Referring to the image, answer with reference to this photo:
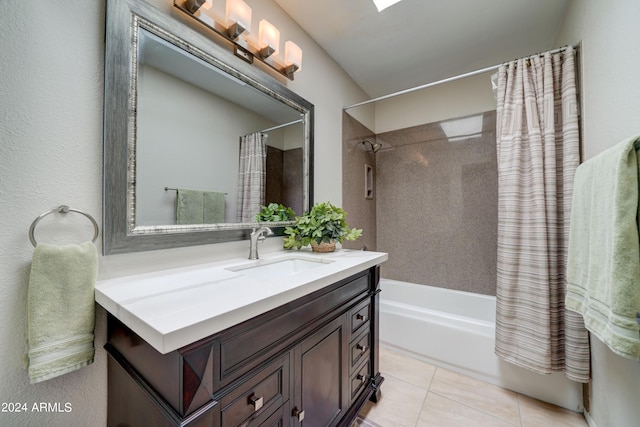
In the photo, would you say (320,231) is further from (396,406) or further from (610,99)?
(610,99)

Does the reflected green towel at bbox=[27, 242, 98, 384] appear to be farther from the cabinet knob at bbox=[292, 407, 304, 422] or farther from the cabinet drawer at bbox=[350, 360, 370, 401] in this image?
the cabinet drawer at bbox=[350, 360, 370, 401]

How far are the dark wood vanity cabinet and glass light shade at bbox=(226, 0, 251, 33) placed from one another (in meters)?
1.34

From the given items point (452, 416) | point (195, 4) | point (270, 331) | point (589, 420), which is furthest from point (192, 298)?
point (589, 420)

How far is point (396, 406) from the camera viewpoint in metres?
1.47

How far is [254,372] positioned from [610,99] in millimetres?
1840

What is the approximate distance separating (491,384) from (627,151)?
164 cm

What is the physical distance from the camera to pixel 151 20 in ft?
3.13

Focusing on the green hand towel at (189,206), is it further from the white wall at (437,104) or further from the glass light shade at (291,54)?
the white wall at (437,104)

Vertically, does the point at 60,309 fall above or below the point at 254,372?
above

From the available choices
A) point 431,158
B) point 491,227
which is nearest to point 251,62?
point 431,158

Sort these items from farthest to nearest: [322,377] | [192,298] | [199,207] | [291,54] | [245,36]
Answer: [291,54] → [245,36] → [199,207] → [322,377] → [192,298]

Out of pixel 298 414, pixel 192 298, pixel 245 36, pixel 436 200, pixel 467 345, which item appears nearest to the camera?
pixel 192 298

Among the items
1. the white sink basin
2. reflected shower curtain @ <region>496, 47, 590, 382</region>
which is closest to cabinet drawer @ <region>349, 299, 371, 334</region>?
the white sink basin

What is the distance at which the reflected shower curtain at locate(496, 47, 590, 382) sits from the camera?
1.41m
